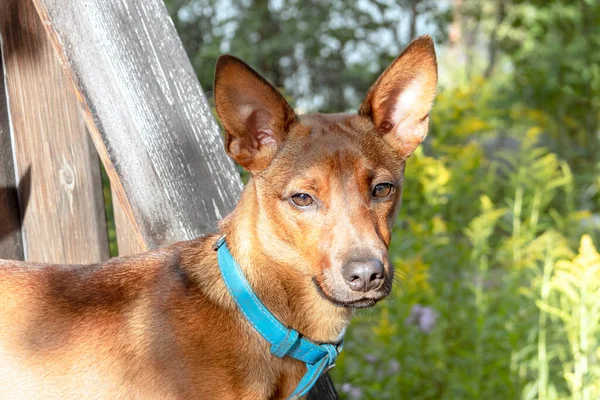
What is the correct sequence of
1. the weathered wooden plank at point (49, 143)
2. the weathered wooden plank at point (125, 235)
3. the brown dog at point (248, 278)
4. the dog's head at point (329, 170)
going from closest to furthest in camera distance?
the brown dog at point (248, 278) → the dog's head at point (329, 170) → the weathered wooden plank at point (125, 235) → the weathered wooden plank at point (49, 143)

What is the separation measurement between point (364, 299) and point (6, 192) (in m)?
1.38

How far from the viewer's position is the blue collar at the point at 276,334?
2.12 meters

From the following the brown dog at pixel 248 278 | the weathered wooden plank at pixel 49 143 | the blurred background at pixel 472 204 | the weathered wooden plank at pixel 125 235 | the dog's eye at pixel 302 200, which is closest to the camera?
the brown dog at pixel 248 278

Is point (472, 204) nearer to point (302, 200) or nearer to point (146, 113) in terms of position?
point (302, 200)

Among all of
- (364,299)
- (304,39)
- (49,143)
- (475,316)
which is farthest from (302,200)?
(304,39)

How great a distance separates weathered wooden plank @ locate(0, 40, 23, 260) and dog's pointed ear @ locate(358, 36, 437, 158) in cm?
130

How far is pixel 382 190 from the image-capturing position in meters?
2.43

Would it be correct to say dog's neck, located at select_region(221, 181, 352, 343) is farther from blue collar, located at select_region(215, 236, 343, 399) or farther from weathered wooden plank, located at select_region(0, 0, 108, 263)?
weathered wooden plank, located at select_region(0, 0, 108, 263)

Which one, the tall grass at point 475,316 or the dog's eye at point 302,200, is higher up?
the dog's eye at point 302,200

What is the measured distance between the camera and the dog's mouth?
86.0 inches

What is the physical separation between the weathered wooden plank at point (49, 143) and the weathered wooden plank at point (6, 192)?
0.03m

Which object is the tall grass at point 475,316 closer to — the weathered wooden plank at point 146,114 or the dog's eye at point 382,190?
the dog's eye at point 382,190

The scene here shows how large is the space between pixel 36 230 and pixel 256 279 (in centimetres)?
96

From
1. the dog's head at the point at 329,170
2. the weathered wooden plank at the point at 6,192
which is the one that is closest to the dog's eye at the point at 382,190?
the dog's head at the point at 329,170
